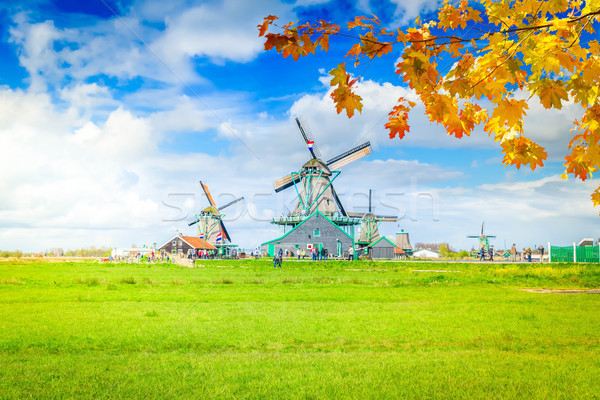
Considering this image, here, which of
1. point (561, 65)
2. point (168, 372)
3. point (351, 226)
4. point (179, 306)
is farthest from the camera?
point (351, 226)

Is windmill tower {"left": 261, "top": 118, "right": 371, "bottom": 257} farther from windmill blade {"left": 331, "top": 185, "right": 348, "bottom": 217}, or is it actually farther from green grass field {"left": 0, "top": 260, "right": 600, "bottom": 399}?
green grass field {"left": 0, "top": 260, "right": 600, "bottom": 399}

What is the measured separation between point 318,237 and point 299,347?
4805cm

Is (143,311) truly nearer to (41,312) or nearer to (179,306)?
(179,306)

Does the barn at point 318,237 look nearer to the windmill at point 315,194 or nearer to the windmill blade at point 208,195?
the windmill at point 315,194

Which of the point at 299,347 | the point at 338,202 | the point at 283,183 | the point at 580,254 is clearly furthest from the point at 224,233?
the point at 299,347

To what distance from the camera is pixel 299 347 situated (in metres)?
7.40

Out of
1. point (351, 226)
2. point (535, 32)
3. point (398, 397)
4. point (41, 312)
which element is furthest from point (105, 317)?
point (351, 226)

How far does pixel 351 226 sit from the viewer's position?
59.7 m

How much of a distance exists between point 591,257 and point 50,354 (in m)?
46.2

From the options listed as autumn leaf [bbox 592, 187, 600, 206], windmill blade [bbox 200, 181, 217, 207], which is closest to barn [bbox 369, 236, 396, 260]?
windmill blade [bbox 200, 181, 217, 207]

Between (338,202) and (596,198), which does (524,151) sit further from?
(338,202)

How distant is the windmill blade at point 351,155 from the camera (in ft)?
208

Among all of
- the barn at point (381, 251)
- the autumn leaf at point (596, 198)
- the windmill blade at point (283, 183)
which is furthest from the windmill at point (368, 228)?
the autumn leaf at point (596, 198)

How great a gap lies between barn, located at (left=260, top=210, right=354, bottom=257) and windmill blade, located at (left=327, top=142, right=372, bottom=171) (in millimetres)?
10695
